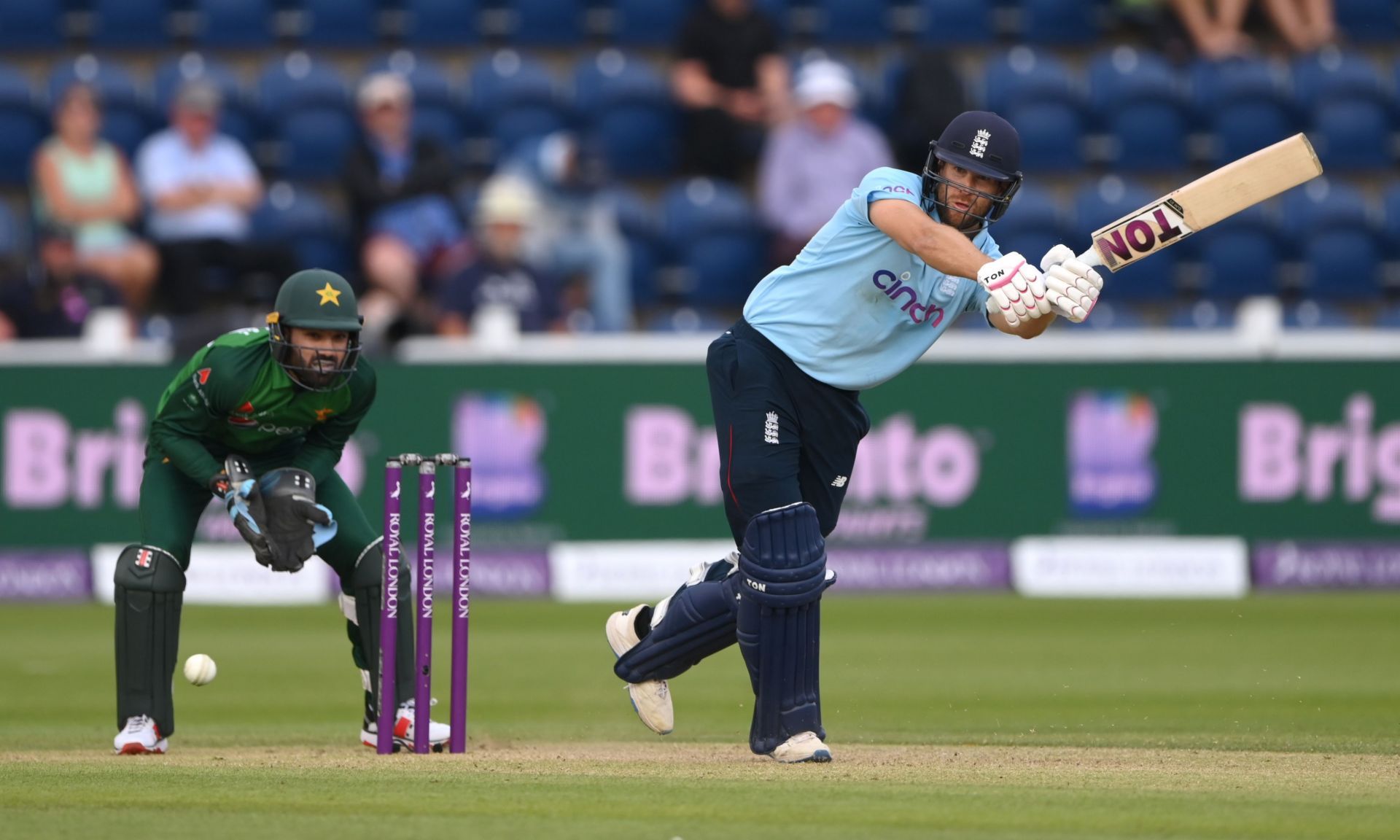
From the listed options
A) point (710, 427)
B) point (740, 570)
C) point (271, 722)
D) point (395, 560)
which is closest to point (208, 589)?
point (710, 427)

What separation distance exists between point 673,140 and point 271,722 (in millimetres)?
7633

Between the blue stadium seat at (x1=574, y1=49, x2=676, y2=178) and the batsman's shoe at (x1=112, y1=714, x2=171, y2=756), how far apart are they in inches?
326

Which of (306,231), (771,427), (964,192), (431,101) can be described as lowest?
(771,427)

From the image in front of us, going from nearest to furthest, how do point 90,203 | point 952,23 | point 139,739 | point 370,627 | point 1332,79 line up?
point 139,739 → point 370,627 → point 90,203 → point 1332,79 → point 952,23

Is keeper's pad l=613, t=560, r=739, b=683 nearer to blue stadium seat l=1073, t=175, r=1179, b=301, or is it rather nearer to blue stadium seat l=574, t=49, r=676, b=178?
blue stadium seat l=1073, t=175, r=1179, b=301

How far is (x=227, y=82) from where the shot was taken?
14609mm

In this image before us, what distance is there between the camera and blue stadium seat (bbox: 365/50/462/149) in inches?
563

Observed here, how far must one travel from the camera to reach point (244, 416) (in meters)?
6.77

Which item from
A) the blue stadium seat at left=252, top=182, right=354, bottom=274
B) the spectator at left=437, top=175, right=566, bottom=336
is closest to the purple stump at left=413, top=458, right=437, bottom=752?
the spectator at left=437, top=175, right=566, bottom=336

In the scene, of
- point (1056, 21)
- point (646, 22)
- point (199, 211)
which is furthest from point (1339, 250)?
point (199, 211)

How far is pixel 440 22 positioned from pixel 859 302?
9.56 m

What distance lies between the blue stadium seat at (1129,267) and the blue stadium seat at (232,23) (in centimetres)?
630

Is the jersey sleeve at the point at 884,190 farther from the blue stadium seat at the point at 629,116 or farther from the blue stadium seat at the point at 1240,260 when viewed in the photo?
the blue stadium seat at the point at 1240,260

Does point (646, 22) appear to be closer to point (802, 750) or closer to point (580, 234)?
point (580, 234)
